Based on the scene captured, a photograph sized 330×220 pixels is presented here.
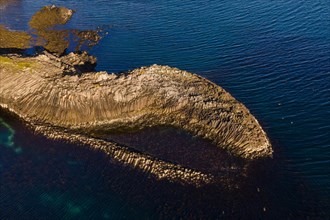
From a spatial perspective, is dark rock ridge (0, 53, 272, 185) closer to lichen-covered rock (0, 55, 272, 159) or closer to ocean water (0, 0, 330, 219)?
lichen-covered rock (0, 55, 272, 159)

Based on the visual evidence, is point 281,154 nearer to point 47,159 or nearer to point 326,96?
point 326,96

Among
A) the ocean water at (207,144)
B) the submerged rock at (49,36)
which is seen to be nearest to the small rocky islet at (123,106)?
the ocean water at (207,144)

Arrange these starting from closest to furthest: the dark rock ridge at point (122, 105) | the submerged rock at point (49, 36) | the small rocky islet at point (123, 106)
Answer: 1. the small rocky islet at point (123, 106)
2. the dark rock ridge at point (122, 105)
3. the submerged rock at point (49, 36)

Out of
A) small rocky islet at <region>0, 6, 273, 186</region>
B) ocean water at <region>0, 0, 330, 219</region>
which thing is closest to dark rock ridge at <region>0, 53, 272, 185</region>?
small rocky islet at <region>0, 6, 273, 186</region>

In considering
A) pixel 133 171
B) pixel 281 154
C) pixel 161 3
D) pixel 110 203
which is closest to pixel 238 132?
pixel 281 154

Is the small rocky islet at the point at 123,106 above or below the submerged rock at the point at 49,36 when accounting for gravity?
below

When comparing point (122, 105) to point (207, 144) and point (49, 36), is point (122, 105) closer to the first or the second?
point (207, 144)

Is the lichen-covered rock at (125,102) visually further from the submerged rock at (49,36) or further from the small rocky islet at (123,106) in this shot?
the submerged rock at (49,36)
